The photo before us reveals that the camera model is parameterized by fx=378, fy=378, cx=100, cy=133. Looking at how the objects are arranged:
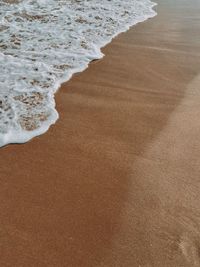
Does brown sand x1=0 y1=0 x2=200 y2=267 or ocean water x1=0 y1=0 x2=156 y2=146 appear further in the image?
ocean water x1=0 y1=0 x2=156 y2=146

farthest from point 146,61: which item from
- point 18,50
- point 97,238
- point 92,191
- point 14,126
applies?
point 97,238

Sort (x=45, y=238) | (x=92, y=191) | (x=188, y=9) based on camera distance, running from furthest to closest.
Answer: (x=188, y=9), (x=92, y=191), (x=45, y=238)

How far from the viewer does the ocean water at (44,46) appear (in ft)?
11.3

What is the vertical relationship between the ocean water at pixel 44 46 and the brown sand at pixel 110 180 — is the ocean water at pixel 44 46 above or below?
above

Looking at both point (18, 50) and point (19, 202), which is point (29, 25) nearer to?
point (18, 50)

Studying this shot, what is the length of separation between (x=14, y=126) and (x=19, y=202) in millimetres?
957

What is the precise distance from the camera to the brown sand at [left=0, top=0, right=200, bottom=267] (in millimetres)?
A: 2154

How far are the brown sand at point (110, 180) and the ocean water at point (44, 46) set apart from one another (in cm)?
20

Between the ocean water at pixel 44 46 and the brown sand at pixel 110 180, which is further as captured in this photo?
the ocean water at pixel 44 46

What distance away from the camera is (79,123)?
131 inches

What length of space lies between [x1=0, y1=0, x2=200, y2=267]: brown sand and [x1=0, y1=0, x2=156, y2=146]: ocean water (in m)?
0.20

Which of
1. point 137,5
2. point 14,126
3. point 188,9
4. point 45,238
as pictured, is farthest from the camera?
point 137,5

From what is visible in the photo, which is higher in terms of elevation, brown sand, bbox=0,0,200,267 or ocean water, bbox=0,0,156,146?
ocean water, bbox=0,0,156,146

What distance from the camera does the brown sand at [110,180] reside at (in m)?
2.15
